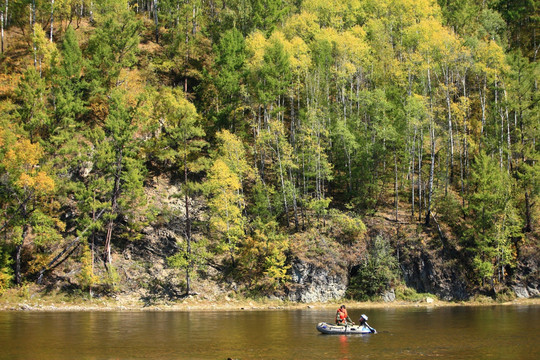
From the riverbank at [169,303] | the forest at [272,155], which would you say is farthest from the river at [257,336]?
the forest at [272,155]

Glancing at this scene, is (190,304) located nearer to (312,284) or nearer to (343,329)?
(312,284)

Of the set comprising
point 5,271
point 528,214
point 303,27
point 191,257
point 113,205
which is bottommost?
point 5,271

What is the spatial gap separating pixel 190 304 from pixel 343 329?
21077 mm

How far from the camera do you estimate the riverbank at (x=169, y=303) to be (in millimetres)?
46406

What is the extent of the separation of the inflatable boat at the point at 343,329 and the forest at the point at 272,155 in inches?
703

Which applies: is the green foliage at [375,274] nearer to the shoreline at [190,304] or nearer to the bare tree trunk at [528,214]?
the shoreline at [190,304]

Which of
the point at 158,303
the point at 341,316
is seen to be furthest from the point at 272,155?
the point at 341,316

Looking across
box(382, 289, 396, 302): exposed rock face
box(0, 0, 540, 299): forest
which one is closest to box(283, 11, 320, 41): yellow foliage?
box(0, 0, 540, 299): forest

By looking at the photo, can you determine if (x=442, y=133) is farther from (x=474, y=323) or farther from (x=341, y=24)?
(x=474, y=323)

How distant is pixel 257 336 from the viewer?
1153 inches

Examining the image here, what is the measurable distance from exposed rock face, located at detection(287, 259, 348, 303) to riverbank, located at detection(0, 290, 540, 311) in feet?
2.61

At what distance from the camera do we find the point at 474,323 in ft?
118

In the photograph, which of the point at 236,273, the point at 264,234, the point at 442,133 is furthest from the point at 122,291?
the point at 442,133

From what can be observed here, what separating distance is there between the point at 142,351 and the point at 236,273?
2874 centimetres
